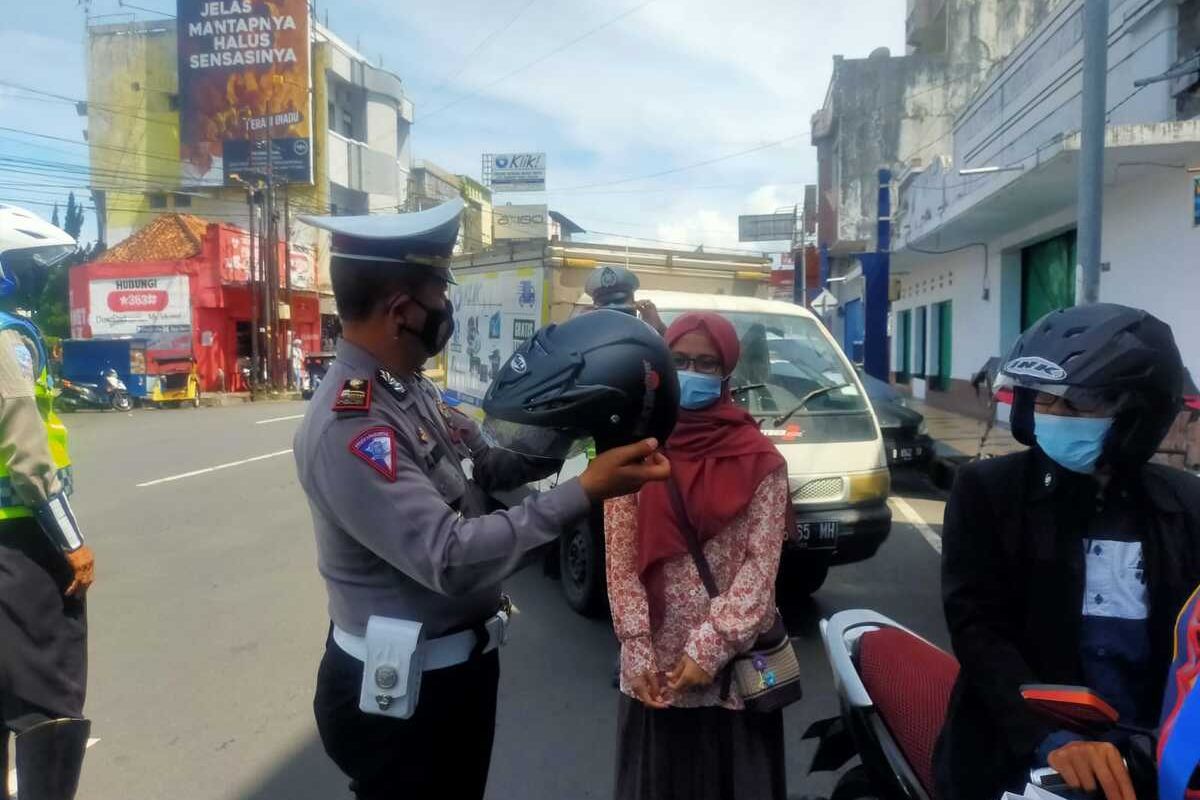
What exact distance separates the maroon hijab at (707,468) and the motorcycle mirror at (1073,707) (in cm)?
98

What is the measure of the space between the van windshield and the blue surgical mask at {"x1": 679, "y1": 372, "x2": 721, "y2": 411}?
268 cm

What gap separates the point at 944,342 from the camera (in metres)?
20.3

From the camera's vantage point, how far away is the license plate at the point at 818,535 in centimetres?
507

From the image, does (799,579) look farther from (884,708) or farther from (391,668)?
(391,668)

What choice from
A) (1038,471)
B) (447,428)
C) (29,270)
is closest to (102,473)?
(29,270)

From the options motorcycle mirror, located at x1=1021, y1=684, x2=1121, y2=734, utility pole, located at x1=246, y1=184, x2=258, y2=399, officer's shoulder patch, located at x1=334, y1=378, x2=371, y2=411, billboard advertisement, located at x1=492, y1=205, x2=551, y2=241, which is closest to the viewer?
motorcycle mirror, located at x1=1021, y1=684, x2=1121, y2=734

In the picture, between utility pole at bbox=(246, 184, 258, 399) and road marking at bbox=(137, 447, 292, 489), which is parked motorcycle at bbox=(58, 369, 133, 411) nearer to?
utility pole at bbox=(246, 184, 258, 399)

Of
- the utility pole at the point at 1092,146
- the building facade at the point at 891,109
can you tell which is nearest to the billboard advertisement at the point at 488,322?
the utility pole at the point at 1092,146

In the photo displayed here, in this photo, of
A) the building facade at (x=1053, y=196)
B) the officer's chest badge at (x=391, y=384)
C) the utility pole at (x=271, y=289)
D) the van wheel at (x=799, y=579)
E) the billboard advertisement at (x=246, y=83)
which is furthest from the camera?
the billboard advertisement at (x=246, y=83)

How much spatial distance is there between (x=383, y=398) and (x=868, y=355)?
1284cm

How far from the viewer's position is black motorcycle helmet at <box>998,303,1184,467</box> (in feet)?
5.48

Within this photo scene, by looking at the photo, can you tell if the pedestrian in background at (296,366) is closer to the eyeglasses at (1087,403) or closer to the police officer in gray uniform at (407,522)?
the police officer in gray uniform at (407,522)

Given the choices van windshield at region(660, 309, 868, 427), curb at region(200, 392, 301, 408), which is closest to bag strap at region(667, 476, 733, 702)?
van windshield at region(660, 309, 868, 427)

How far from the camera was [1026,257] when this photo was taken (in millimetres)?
15227
